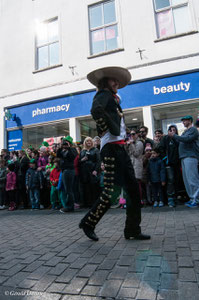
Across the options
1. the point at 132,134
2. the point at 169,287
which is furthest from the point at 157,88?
the point at 169,287

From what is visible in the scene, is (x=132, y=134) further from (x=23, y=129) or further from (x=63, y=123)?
(x=23, y=129)

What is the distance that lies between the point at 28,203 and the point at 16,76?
6.95m

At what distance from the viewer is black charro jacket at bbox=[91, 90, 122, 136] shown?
2.88 metres

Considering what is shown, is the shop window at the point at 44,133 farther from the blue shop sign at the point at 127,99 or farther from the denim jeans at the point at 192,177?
the denim jeans at the point at 192,177

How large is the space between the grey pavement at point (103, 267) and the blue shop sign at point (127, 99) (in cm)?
648

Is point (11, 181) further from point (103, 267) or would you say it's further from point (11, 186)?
point (103, 267)

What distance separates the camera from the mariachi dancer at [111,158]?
292 centimetres

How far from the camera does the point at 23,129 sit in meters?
11.7

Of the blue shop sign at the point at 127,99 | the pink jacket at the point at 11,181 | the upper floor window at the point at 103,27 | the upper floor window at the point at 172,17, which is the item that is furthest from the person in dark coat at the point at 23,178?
the upper floor window at the point at 172,17

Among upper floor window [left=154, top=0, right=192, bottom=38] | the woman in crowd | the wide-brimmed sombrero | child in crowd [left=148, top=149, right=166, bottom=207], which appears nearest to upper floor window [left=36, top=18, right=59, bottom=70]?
upper floor window [left=154, top=0, right=192, bottom=38]

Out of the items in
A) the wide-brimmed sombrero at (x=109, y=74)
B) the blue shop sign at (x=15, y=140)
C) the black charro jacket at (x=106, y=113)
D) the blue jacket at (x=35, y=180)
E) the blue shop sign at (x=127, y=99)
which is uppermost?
the blue shop sign at (x=127, y=99)

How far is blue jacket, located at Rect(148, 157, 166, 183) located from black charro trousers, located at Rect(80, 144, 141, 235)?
343 centimetres

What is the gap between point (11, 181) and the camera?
27.7 feet

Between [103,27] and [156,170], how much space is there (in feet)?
24.8
